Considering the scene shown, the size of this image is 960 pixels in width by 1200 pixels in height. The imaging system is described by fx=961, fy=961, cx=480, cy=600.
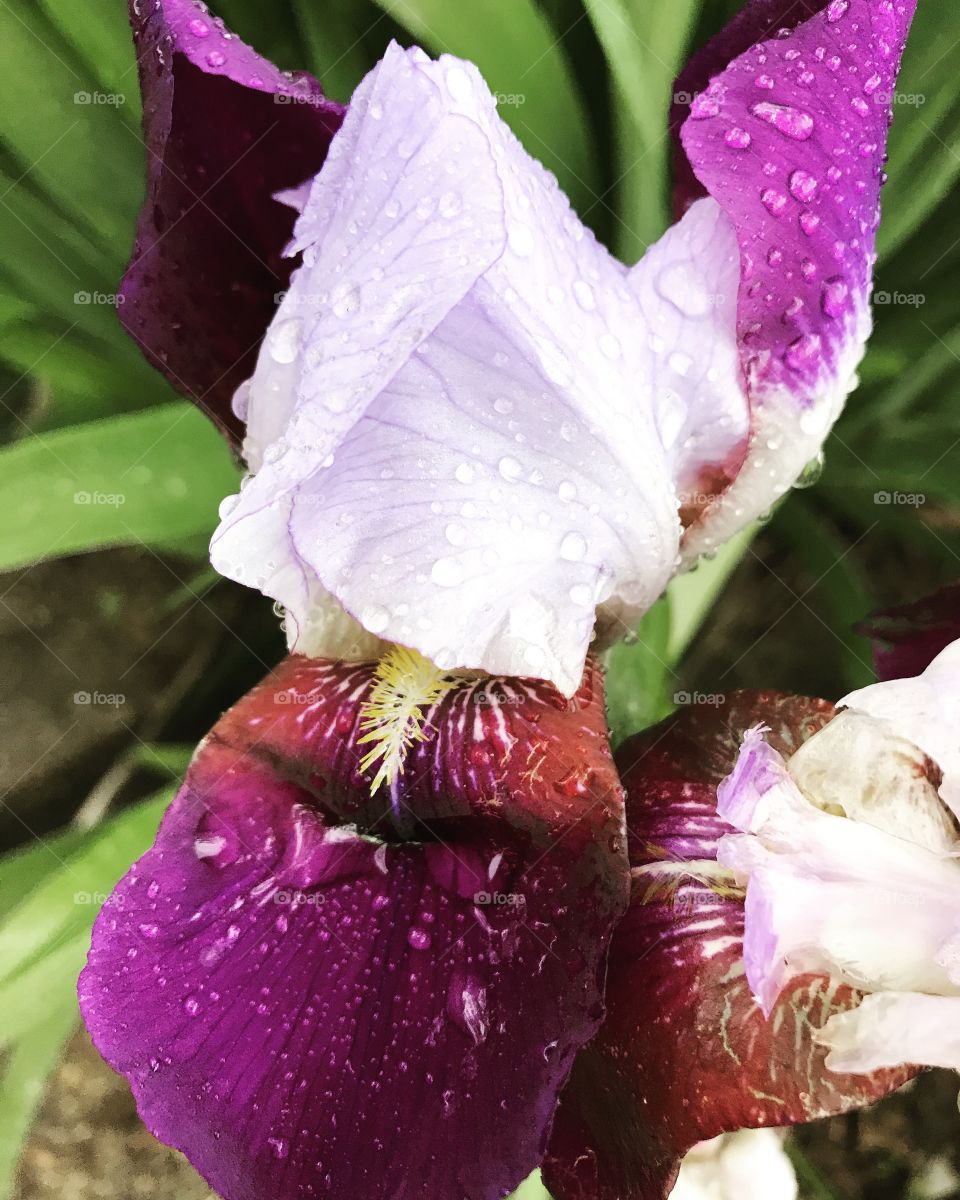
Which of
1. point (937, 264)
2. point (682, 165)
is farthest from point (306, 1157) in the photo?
point (937, 264)

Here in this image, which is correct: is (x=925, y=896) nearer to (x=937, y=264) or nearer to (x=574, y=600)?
Answer: (x=574, y=600)
